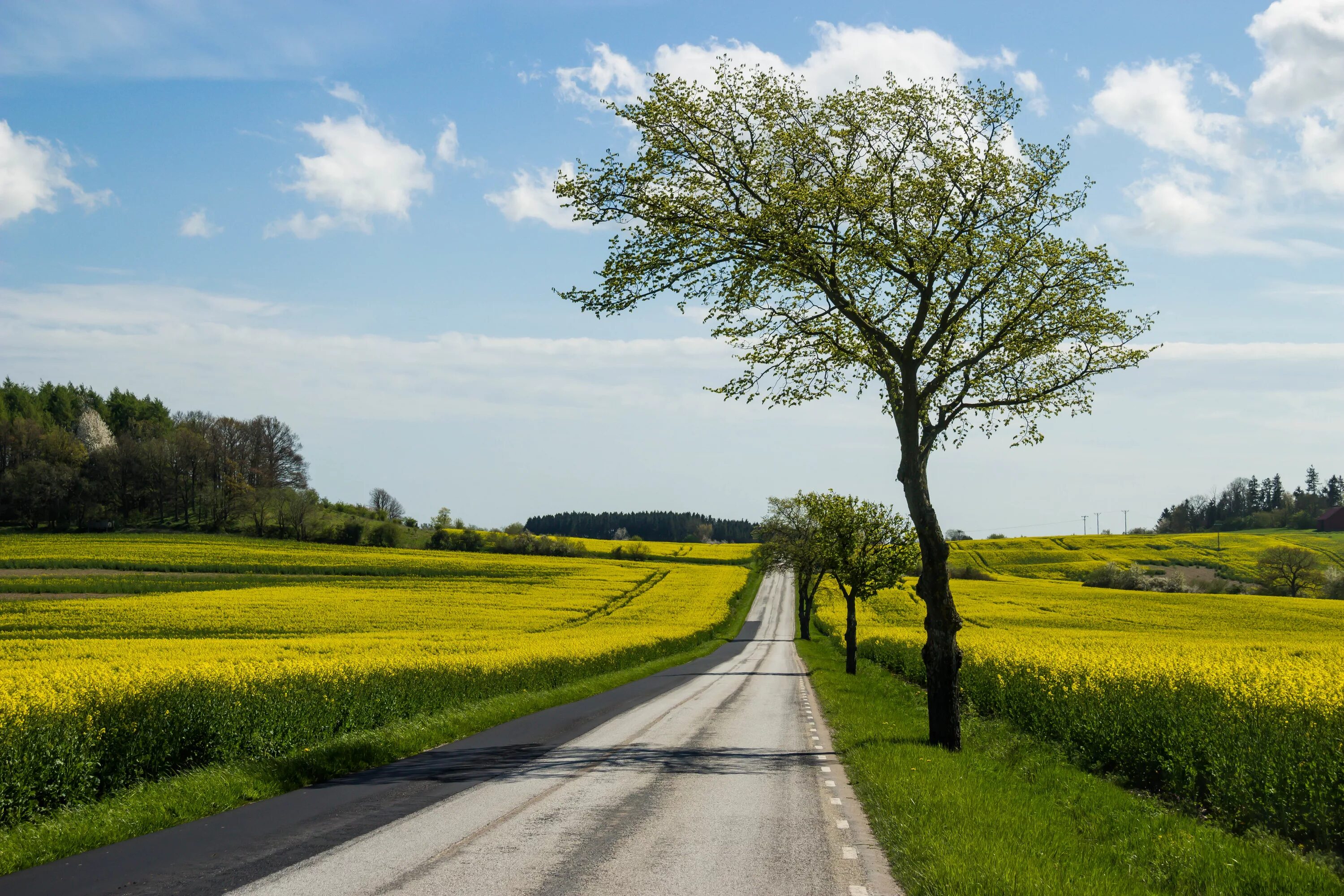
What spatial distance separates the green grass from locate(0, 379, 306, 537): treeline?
118373 mm

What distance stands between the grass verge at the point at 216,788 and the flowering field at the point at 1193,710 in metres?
13.0

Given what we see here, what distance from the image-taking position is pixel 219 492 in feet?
424

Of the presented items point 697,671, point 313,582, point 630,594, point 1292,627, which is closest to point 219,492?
point 313,582

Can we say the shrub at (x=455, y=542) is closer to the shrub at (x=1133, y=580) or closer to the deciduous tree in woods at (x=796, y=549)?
the deciduous tree in woods at (x=796, y=549)

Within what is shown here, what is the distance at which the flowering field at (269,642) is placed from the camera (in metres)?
12.8

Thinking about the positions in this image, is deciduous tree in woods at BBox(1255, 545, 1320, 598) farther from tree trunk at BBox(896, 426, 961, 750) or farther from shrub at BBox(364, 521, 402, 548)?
shrub at BBox(364, 521, 402, 548)

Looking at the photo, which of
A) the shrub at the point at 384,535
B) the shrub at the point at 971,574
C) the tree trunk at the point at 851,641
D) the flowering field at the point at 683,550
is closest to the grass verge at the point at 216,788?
the tree trunk at the point at 851,641

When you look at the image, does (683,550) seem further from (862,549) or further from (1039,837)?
(1039,837)

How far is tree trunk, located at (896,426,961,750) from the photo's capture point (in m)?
17.1

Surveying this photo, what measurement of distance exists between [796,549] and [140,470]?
104944 mm

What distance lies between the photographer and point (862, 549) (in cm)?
4325

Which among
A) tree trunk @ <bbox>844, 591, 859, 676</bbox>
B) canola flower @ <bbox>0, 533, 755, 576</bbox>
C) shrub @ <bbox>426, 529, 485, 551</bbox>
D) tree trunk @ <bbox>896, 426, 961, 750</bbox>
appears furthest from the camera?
shrub @ <bbox>426, 529, 485, 551</bbox>

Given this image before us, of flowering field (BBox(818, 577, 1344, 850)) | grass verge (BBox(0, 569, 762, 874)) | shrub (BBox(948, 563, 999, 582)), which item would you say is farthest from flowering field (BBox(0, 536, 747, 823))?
shrub (BBox(948, 563, 999, 582))

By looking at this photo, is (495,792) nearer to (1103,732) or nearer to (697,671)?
(1103,732)
